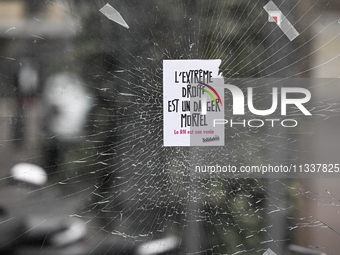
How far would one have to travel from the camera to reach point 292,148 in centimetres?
70

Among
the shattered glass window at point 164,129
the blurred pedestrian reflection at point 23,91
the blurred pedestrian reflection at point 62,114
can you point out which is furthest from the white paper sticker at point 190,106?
the blurred pedestrian reflection at point 23,91

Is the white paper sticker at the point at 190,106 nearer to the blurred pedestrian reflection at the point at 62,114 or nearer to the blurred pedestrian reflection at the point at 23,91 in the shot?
the blurred pedestrian reflection at the point at 62,114

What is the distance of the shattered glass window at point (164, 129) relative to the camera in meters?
0.69

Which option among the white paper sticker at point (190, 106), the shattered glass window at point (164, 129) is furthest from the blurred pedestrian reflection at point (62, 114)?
the white paper sticker at point (190, 106)

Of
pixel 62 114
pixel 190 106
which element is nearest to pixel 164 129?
pixel 190 106

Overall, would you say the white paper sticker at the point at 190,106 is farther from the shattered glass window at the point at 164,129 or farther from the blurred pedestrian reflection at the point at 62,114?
the blurred pedestrian reflection at the point at 62,114

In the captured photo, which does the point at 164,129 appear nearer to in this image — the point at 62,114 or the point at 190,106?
the point at 190,106

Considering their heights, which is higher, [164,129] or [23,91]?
[23,91]

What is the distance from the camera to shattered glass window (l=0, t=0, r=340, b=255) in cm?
69

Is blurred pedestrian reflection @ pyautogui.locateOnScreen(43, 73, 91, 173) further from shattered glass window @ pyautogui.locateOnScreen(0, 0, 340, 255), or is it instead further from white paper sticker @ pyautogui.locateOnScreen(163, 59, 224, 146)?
white paper sticker @ pyautogui.locateOnScreen(163, 59, 224, 146)

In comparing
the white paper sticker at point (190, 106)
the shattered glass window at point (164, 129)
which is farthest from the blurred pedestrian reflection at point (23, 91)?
the white paper sticker at point (190, 106)

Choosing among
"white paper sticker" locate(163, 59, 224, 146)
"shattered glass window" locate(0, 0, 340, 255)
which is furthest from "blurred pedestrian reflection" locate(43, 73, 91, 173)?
"white paper sticker" locate(163, 59, 224, 146)

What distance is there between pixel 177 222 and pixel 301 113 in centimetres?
53

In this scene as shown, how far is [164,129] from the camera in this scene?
71 centimetres
